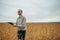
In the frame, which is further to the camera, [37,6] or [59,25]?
[59,25]

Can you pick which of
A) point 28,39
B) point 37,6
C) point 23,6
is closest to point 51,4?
point 37,6

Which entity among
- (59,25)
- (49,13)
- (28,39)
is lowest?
(28,39)

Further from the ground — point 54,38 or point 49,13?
point 49,13

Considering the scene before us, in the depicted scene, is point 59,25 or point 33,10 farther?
point 59,25

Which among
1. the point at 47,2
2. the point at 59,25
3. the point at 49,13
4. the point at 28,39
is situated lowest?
the point at 28,39

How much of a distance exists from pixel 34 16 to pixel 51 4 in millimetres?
614

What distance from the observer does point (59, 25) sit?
5.23 metres

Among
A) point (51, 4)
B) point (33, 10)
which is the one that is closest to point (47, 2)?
point (51, 4)

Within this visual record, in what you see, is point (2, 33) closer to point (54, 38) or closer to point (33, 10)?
point (33, 10)

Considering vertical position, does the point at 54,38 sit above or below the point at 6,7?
below

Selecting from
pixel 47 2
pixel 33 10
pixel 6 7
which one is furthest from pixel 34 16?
pixel 6 7

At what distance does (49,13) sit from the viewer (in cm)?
468

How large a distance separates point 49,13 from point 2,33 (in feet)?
5.02

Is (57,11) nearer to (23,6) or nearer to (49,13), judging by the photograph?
(49,13)
